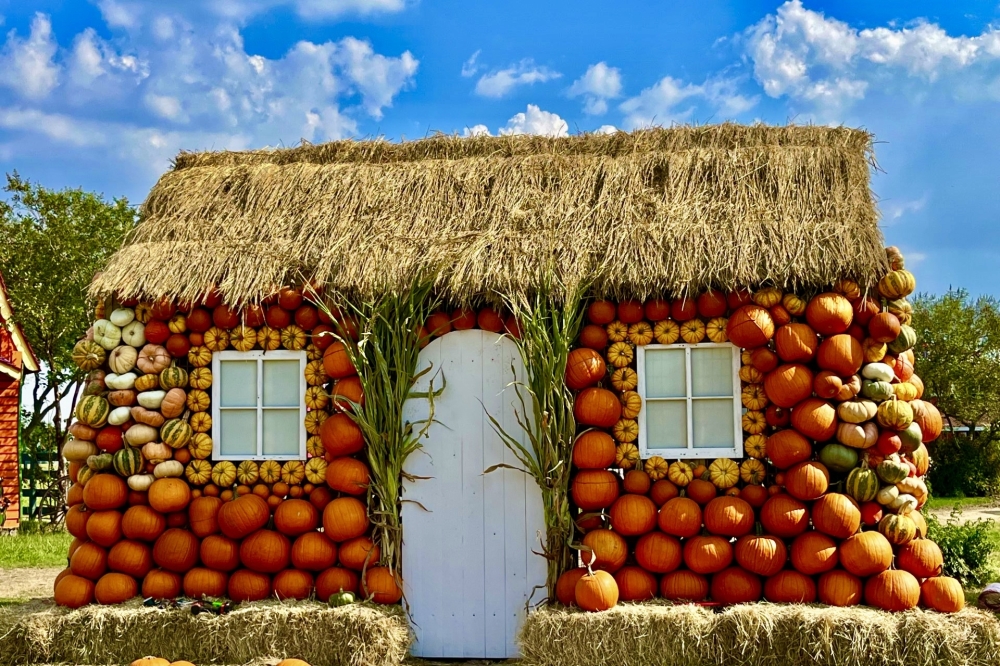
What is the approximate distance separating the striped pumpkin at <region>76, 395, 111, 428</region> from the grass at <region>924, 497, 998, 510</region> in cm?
1436

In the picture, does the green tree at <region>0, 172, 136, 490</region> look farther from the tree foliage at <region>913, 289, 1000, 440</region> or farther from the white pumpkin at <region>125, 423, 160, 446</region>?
the tree foliage at <region>913, 289, 1000, 440</region>

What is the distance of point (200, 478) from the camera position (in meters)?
6.88

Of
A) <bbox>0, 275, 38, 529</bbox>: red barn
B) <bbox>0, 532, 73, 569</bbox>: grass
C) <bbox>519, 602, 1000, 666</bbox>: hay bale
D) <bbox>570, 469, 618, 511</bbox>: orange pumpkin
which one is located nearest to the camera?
<bbox>519, 602, 1000, 666</bbox>: hay bale

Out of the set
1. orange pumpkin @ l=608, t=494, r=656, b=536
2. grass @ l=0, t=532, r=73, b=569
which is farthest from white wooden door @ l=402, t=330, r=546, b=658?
grass @ l=0, t=532, r=73, b=569

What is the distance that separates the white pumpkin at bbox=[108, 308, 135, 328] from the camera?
700 cm

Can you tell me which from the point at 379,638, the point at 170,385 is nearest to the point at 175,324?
the point at 170,385

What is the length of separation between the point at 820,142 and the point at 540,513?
3882mm

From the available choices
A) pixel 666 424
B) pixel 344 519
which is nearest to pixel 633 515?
pixel 666 424

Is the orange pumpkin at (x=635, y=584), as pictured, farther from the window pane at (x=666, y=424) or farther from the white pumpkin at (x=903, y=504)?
the white pumpkin at (x=903, y=504)

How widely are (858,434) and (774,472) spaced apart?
65cm

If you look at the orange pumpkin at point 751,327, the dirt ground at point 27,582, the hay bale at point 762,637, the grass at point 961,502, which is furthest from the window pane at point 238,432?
the grass at point 961,502

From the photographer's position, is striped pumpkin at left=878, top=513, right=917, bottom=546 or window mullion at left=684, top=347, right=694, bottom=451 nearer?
striped pumpkin at left=878, top=513, right=917, bottom=546

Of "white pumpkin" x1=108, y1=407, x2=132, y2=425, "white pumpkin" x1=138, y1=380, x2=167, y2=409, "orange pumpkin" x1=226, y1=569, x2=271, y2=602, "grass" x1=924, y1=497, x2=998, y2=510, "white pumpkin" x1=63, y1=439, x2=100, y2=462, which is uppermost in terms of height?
"white pumpkin" x1=138, y1=380, x2=167, y2=409

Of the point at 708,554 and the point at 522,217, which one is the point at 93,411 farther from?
the point at 708,554
